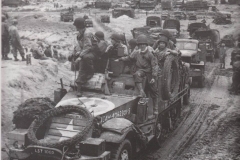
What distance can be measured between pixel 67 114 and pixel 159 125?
304 cm

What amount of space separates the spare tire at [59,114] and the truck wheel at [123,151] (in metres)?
0.63

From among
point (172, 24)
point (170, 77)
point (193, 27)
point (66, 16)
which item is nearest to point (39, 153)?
point (170, 77)

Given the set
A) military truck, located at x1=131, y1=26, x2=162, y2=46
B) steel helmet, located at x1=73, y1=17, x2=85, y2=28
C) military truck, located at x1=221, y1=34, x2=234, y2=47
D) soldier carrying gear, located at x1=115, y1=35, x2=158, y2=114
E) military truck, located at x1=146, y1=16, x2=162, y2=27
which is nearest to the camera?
steel helmet, located at x1=73, y1=17, x2=85, y2=28

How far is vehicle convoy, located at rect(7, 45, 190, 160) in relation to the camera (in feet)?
21.1

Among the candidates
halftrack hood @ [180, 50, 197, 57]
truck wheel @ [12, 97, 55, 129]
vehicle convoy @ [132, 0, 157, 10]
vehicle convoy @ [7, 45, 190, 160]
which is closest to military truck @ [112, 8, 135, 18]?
vehicle convoy @ [132, 0, 157, 10]

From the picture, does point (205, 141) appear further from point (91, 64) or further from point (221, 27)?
point (221, 27)

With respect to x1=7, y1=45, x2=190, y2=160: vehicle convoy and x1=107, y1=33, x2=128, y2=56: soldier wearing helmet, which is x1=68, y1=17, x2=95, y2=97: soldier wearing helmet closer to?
x1=7, y1=45, x2=190, y2=160: vehicle convoy

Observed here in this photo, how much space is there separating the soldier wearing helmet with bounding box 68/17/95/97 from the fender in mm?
1369

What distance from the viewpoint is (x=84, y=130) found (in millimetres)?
6613

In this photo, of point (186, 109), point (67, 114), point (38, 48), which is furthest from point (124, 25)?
point (67, 114)

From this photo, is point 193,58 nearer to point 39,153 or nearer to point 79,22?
point 79,22

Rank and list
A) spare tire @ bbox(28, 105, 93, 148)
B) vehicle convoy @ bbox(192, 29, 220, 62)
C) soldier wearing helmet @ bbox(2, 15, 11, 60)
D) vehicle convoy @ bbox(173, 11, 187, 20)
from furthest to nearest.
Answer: vehicle convoy @ bbox(173, 11, 187, 20) < vehicle convoy @ bbox(192, 29, 220, 62) < soldier wearing helmet @ bbox(2, 15, 11, 60) < spare tire @ bbox(28, 105, 93, 148)

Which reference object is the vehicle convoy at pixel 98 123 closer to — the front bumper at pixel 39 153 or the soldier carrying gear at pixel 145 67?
the front bumper at pixel 39 153

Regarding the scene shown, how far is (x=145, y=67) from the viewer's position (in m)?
8.84
